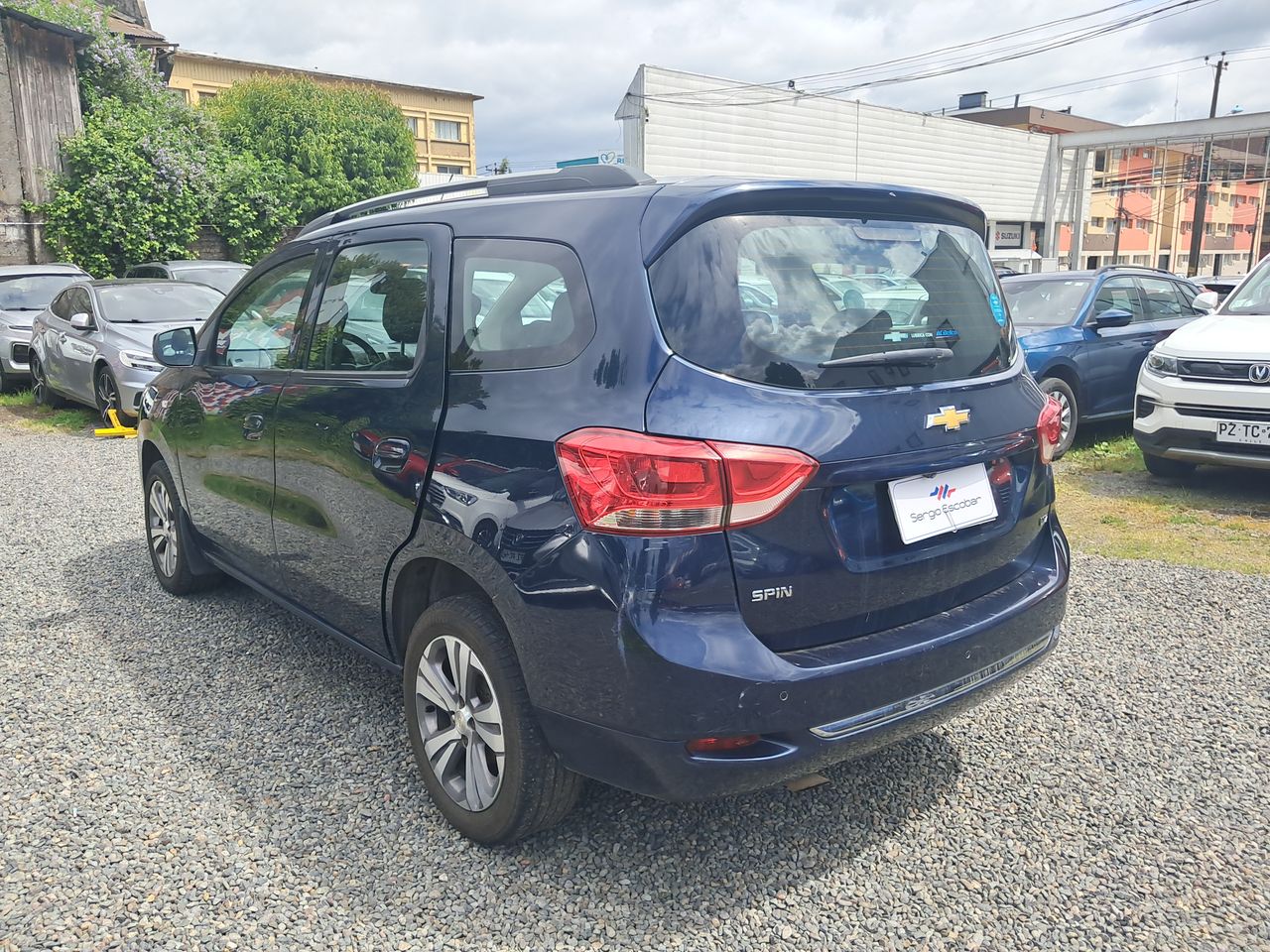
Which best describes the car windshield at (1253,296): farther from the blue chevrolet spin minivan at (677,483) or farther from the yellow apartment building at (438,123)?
the yellow apartment building at (438,123)

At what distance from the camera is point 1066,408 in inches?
344

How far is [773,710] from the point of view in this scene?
2320 millimetres

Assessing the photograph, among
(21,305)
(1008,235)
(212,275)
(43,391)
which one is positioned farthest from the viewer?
(1008,235)

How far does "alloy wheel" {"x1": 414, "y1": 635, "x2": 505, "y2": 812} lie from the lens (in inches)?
107

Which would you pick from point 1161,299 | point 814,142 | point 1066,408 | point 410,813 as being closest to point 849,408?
point 410,813

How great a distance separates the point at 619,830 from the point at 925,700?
99cm

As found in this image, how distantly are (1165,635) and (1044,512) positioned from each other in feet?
5.82

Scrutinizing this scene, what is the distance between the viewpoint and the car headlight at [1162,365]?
22.8ft

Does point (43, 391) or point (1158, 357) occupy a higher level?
point (1158, 357)

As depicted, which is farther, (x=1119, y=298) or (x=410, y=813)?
(x=1119, y=298)

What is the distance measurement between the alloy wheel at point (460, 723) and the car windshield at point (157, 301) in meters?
8.86

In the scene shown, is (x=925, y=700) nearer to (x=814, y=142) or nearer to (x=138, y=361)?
(x=138, y=361)

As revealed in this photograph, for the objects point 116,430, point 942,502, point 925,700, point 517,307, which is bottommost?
point 116,430

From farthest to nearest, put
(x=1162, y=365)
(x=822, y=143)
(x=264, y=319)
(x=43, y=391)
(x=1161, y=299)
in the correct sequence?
(x=822, y=143) < (x=43, y=391) < (x=1161, y=299) < (x=1162, y=365) < (x=264, y=319)
